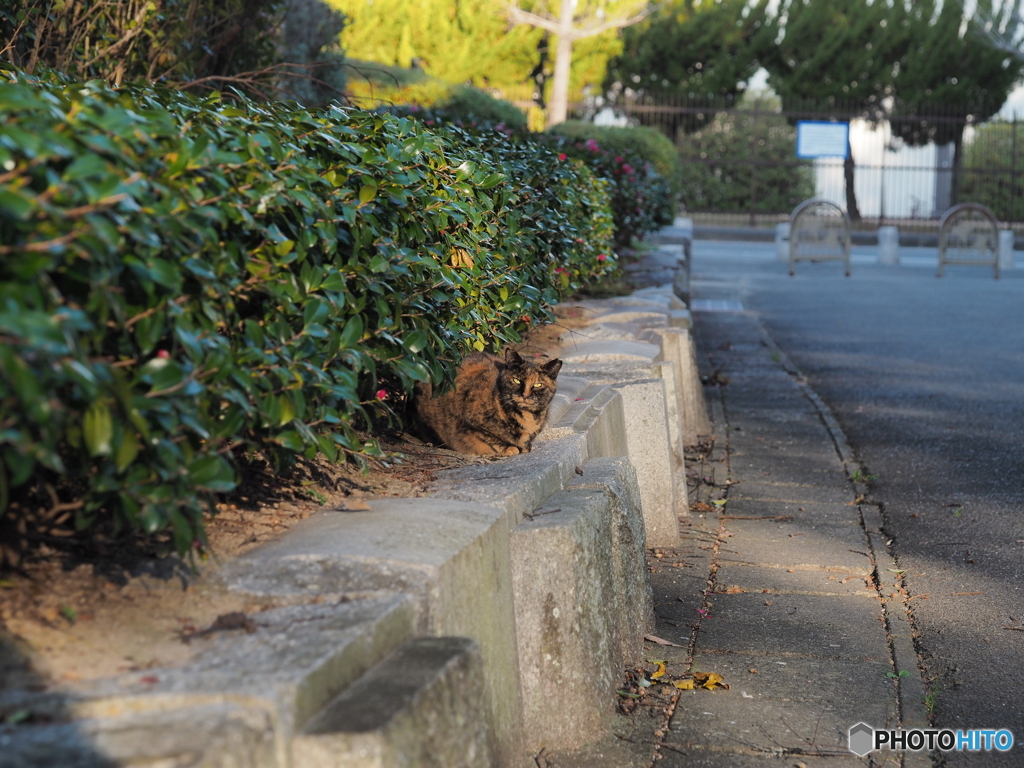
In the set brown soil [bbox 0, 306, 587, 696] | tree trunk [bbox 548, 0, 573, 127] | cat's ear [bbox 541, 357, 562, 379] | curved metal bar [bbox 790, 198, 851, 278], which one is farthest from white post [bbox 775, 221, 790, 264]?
brown soil [bbox 0, 306, 587, 696]

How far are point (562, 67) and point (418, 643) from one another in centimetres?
2783

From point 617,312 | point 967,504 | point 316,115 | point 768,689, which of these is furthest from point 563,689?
point 617,312

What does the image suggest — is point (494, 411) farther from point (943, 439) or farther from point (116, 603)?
point (943, 439)

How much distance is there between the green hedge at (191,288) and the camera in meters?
1.82

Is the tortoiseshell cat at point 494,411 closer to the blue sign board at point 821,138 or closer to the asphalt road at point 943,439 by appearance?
the asphalt road at point 943,439

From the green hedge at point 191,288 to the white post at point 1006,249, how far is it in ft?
62.6

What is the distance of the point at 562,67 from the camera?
28.8m

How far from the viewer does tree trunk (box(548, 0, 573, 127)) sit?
91.5ft

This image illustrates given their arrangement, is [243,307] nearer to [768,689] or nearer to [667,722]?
[667,722]

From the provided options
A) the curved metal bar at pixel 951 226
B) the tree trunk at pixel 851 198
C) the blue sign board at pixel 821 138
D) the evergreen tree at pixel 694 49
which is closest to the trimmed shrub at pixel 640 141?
the curved metal bar at pixel 951 226

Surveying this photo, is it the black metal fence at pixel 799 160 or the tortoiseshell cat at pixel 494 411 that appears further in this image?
the black metal fence at pixel 799 160

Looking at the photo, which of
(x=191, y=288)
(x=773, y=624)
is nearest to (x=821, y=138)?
(x=773, y=624)

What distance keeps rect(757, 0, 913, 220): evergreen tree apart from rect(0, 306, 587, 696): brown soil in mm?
32453

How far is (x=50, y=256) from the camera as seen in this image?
179 cm
